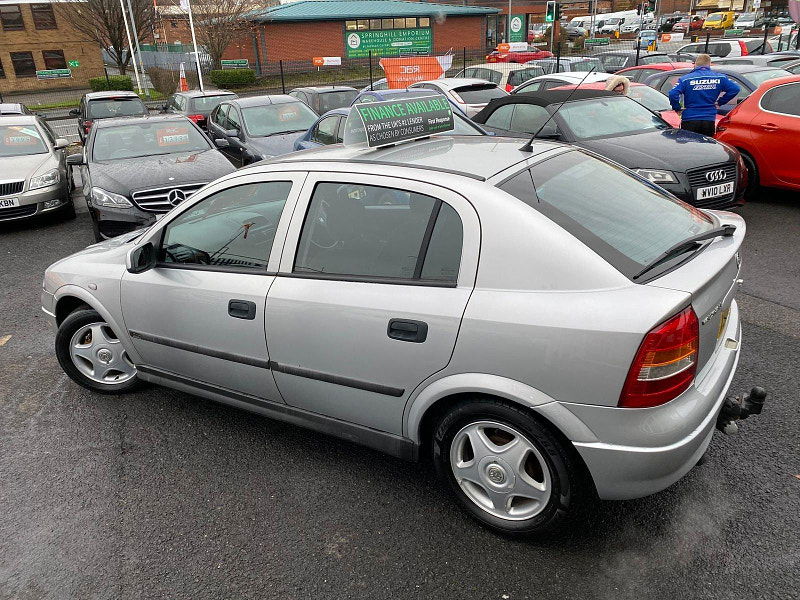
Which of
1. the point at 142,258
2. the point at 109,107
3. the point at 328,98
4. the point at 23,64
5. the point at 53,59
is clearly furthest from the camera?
the point at 53,59

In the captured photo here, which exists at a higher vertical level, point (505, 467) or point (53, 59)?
point (53, 59)

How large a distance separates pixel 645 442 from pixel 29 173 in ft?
29.7

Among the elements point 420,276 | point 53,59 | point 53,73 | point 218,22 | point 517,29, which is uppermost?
point 218,22

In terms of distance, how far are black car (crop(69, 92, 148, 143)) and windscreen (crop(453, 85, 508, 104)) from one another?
25.8 ft

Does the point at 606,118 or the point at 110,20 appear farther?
the point at 110,20

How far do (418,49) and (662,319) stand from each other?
4357 cm

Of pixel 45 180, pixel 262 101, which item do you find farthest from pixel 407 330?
pixel 262 101

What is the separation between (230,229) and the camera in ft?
11.2

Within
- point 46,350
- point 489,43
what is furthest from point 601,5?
point 46,350

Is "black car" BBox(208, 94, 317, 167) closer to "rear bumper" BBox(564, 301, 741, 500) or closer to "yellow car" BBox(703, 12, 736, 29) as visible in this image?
"rear bumper" BBox(564, 301, 741, 500)

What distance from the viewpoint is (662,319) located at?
223cm

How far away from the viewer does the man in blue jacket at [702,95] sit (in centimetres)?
817

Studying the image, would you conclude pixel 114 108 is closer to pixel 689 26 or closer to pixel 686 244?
pixel 686 244

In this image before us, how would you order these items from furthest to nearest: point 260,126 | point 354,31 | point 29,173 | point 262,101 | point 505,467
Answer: point 354,31, point 262,101, point 260,126, point 29,173, point 505,467
